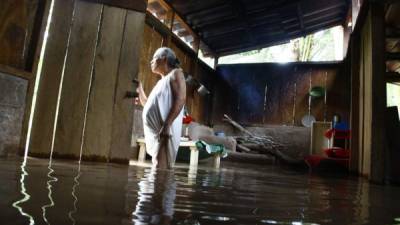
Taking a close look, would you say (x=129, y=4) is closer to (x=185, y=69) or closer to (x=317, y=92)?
(x=185, y=69)

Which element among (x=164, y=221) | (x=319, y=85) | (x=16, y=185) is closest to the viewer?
(x=164, y=221)

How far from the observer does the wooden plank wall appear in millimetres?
3789

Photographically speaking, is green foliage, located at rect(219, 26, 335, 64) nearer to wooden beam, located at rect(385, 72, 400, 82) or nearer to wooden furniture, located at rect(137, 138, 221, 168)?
wooden furniture, located at rect(137, 138, 221, 168)

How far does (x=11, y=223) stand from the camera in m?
0.60

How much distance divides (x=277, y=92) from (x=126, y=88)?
10.8 metres

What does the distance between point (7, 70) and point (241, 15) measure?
8009 mm

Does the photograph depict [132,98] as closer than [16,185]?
No

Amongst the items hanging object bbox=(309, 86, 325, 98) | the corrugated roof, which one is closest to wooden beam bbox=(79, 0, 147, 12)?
the corrugated roof

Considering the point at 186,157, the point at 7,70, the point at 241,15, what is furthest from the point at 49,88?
the point at 241,15

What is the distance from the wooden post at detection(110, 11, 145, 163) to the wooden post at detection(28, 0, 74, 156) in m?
0.68

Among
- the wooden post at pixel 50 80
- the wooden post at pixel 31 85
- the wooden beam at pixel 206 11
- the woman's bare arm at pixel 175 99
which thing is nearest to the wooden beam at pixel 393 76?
the woman's bare arm at pixel 175 99

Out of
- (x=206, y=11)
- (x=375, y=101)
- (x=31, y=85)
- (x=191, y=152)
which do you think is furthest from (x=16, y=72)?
(x=206, y=11)

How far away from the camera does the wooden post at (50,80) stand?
3730mm

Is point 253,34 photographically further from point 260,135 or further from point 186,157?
point 186,157
